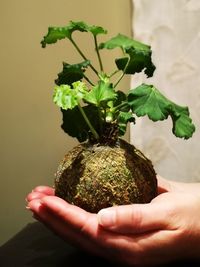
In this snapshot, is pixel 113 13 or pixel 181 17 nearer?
pixel 181 17

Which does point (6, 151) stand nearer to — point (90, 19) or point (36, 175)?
point (36, 175)

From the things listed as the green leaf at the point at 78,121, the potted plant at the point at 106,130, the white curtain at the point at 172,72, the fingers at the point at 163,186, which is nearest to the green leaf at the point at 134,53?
the potted plant at the point at 106,130

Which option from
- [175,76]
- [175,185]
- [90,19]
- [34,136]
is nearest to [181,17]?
[175,76]

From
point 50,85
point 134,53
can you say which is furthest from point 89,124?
point 50,85

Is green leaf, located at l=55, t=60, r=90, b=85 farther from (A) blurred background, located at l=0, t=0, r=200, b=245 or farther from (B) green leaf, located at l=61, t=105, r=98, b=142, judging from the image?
(A) blurred background, located at l=0, t=0, r=200, b=245

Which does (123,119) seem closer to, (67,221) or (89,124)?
(89,124)

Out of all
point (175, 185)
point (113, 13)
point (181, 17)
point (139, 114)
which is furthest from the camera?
point (113, 13)
